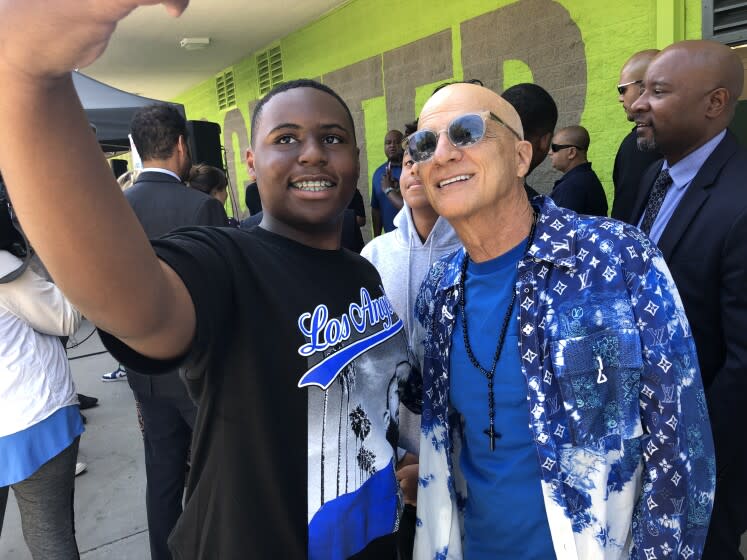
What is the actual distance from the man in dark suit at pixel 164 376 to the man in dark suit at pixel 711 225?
2.23m

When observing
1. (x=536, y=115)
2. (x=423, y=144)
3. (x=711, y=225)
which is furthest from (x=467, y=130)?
(x=536, y=115)

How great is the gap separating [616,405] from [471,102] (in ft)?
2.94

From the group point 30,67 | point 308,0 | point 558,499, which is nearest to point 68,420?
point 558,499

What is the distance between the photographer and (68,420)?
7.52ft

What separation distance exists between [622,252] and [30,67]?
129cm

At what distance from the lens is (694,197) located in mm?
2199

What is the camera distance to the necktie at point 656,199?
2.57m

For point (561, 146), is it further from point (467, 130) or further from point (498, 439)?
point (498, 439)

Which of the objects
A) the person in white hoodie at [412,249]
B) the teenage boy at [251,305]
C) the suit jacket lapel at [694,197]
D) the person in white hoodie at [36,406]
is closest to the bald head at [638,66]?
the suit jacket lapel at [694,197]

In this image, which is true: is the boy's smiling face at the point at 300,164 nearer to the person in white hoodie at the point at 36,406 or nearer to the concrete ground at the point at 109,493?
the person in white hoodie at the point at 36,406

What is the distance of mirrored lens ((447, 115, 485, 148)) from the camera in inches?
57.7

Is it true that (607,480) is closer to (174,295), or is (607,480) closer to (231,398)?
(231,398)

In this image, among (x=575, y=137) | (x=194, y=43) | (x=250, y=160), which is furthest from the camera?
(x=194, y=43)

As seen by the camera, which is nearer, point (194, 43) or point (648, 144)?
point (648, 144)
